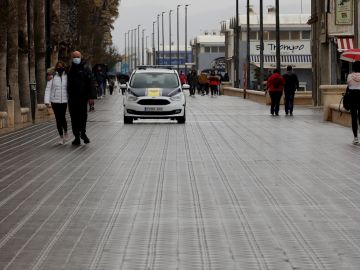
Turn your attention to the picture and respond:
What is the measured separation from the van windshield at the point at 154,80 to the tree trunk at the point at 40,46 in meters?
9.50

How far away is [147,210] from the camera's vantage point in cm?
1298

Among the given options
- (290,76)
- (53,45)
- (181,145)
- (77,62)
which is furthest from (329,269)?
(53,45)

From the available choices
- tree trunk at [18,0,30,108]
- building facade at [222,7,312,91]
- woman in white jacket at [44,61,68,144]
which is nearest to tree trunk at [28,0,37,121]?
tree trunk at [18,0,30,108]

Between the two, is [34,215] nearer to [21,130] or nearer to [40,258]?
[40,258]

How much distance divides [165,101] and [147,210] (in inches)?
954

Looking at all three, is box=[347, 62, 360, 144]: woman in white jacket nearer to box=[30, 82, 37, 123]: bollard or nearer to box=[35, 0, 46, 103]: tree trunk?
box=[30, 82, 37, 123]: bollard

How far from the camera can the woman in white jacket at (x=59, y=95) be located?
26.0 m

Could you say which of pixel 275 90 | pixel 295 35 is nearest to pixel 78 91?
pixel 275 90

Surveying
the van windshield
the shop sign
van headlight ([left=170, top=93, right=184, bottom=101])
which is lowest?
van headlight ([left=170, top=93, right=184, bottom=101])

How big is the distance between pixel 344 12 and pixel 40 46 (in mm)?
11749

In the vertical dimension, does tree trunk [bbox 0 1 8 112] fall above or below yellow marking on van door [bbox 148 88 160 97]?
above

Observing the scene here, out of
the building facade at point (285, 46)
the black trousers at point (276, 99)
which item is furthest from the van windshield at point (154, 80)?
the building facade at point (285, 46)

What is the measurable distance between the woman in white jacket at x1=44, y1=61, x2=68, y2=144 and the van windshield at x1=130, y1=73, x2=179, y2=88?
39.3ft

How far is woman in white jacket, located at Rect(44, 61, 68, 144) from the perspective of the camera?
2597cm
